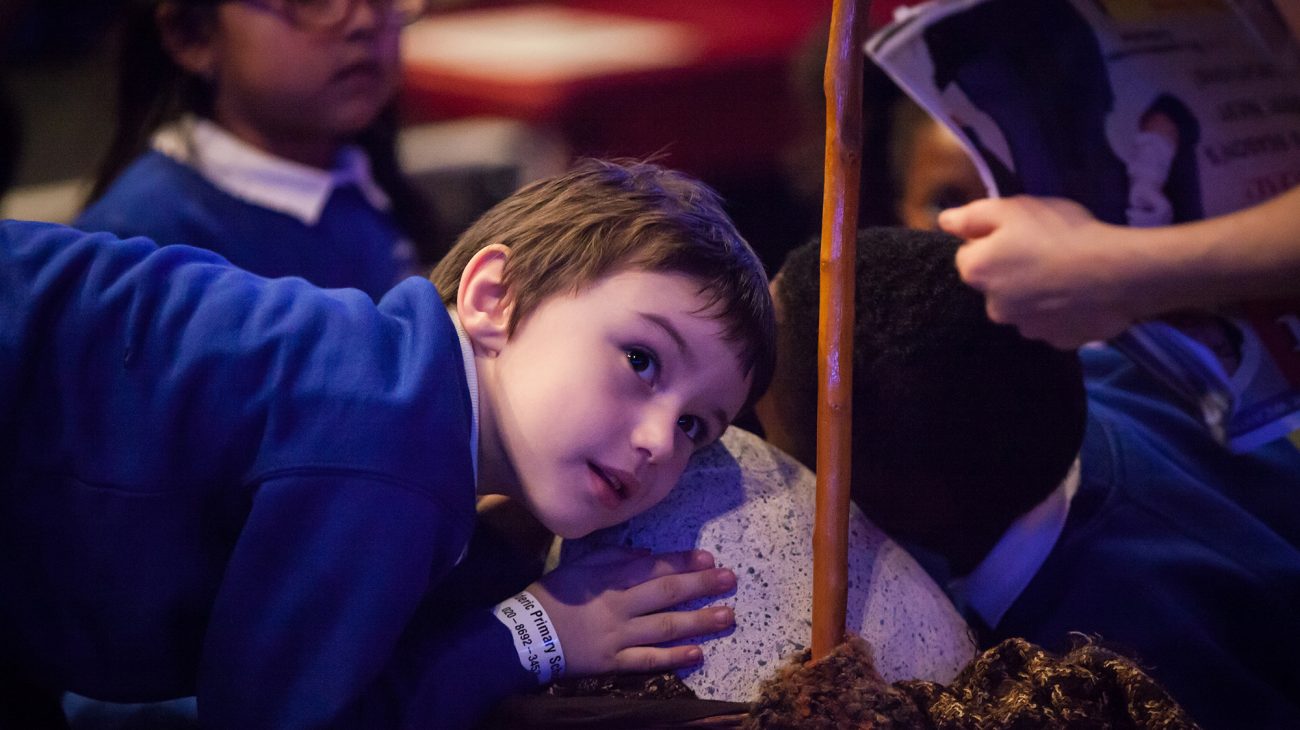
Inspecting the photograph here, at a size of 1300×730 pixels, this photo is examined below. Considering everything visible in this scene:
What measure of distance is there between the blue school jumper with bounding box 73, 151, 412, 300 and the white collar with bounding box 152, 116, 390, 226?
13 mm

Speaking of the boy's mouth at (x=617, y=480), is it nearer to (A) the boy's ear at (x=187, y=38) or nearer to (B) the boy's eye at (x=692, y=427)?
(B) the boy's eye at (x=692, y=427)

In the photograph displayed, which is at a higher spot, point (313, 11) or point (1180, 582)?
point (313, 11)

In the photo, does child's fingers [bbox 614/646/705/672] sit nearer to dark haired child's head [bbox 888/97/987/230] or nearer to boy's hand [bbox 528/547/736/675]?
boy's hand [bbox 528/547/736/675]

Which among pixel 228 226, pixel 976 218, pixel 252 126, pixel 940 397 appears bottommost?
pixel 228 226

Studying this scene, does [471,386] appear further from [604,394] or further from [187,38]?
[187,38]

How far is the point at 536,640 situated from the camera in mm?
704

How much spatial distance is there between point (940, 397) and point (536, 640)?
0.31 m

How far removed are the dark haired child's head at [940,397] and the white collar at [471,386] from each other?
0.23 metres

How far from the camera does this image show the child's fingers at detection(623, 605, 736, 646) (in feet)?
2.30

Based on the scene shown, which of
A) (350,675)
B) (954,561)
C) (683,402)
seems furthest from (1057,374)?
(350,675)

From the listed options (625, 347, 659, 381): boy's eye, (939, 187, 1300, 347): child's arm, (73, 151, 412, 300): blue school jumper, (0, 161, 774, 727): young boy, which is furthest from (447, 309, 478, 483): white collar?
(73, 151, 412, 300): blue school jumper

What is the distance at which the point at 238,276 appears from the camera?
0.73 metres

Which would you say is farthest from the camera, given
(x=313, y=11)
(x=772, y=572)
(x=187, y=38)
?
(x=187, y=38)

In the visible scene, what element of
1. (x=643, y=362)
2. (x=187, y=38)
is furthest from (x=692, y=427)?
(x=187, y=38)
